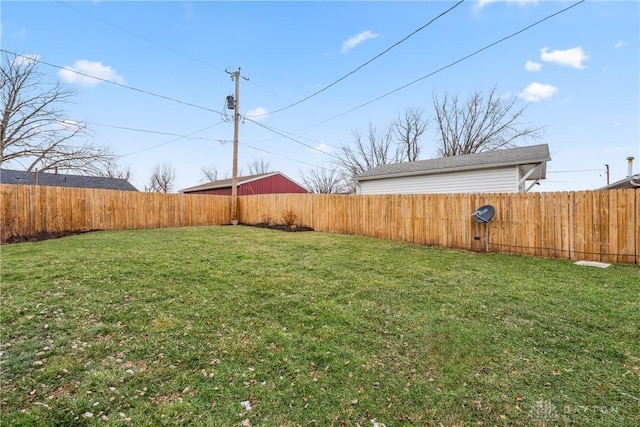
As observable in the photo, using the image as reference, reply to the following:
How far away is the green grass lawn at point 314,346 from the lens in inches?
74.9

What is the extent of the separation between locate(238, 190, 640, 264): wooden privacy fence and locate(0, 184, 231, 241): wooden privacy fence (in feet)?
22.8

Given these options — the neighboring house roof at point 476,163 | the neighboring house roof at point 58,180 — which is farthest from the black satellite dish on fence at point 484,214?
the neighboring house roof at point 58,180

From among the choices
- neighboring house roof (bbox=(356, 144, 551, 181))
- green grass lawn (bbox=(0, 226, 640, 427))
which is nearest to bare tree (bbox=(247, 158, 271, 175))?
neighboring house roof (bbox=(356, 144, 551, 181))

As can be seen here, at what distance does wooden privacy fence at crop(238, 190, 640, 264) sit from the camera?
5.54m

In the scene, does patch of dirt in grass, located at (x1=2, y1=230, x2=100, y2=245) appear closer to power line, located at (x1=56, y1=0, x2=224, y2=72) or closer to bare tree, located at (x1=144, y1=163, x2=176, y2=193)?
power line, located at (x1=56, y1=0, x2=224, y2=72)

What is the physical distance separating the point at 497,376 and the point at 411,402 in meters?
0.77

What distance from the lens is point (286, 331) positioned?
2.95 metres

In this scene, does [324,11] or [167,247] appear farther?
[324,11]

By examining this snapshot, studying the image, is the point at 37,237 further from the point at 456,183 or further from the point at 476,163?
the point at 476,163

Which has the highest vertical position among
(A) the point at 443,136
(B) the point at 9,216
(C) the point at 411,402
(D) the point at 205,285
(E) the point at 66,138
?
(A) the point at 443,136

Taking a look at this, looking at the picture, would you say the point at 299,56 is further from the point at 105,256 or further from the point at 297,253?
the point at 105,256

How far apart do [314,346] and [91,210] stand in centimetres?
1064

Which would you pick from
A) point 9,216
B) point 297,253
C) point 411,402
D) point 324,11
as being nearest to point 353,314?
point 411,402

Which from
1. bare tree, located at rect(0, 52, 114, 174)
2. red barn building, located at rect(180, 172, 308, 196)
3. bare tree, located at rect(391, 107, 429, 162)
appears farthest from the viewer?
bare tree, located at rect(391, 107, 429, 162)
